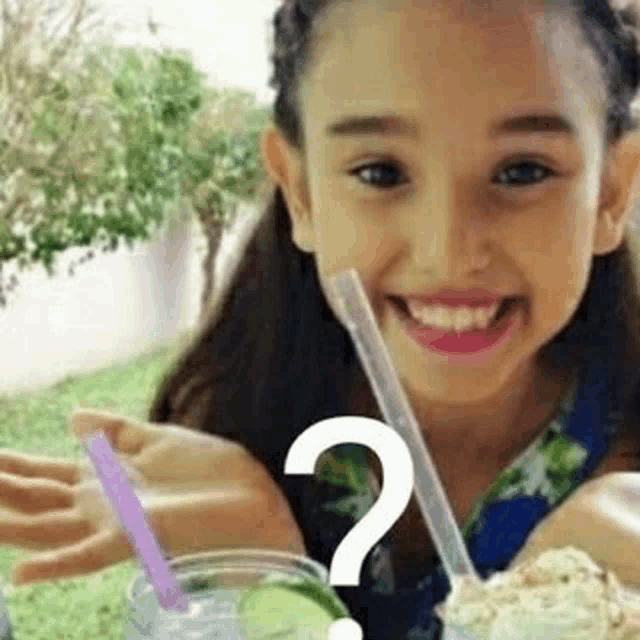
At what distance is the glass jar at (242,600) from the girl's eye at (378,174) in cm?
34

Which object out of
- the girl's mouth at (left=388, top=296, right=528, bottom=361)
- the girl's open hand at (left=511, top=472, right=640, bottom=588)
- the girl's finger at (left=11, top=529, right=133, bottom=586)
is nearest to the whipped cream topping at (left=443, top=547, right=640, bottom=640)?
the girl's open hand at (left=511, top=472, right=640, bottom=588)

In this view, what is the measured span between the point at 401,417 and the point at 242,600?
211 mm

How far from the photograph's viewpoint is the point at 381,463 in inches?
53.4

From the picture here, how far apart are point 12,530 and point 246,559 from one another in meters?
0.21

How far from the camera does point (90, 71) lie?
1346 mm

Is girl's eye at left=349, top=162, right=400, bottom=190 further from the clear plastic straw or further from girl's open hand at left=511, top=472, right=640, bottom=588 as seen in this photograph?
girl's open hand at left=511, top=472, right=640, bottom=588

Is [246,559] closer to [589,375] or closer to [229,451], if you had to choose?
[229,451]

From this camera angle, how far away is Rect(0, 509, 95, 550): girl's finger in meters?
1.38

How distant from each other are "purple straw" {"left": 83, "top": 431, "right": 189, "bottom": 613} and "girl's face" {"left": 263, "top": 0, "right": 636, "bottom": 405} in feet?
0.81

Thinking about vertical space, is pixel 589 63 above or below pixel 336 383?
above

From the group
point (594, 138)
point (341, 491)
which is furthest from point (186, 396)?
point (594, 138)

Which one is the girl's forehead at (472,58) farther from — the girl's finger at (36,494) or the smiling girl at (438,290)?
the girl's finger at (36,494)

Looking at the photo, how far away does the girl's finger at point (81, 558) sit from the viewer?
1.38 metres

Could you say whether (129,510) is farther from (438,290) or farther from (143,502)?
(438,290)
